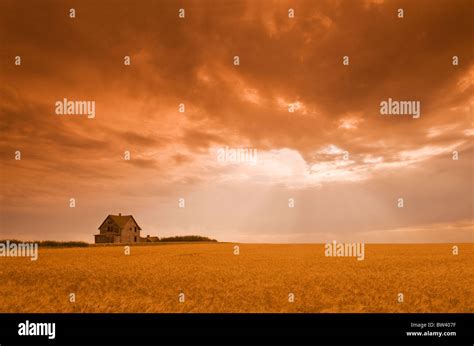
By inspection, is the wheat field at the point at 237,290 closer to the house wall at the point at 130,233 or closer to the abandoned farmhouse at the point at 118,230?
the abandoned farmhouse at the point at 118,230

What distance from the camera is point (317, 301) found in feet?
45.9

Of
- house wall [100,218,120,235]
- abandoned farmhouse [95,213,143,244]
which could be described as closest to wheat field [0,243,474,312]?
abandoned farmhouse [95,213,143,244]

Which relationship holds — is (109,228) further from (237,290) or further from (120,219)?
(237,290)

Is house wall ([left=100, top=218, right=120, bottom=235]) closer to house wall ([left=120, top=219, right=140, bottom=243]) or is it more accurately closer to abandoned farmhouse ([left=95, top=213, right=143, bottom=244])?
abandoned farmhouse ([left=95, top=213, right=143, bottom=244])

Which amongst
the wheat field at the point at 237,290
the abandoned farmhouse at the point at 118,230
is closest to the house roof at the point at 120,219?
the abandoned farmhouse at the point at 118,230

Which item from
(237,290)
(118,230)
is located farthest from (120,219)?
(237,290)

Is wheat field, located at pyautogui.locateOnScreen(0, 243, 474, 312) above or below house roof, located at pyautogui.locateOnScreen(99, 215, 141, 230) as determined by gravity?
below

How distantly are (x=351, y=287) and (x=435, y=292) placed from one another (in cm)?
359

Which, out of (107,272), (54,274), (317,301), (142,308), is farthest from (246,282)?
(54,274)

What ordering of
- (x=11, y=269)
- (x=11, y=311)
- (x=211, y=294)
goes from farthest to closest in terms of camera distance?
(x=11, y=269)
(x=211, y=294)
(x=11, y=311)

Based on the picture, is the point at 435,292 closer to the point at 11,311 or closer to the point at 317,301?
the point at 317,301

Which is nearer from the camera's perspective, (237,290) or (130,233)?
(237,290)

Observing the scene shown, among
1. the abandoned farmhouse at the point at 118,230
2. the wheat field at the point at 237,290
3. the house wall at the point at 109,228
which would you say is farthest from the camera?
the house wall at the point at 109,228
